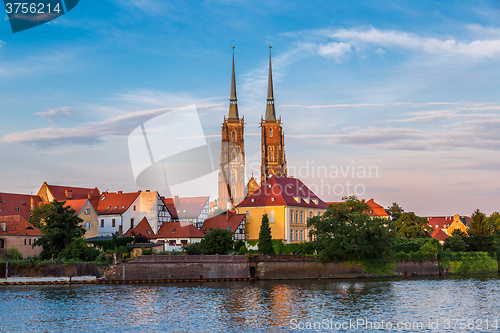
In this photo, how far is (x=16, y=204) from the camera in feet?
280

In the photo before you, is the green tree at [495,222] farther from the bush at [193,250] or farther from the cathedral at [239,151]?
the bush at [193,250]

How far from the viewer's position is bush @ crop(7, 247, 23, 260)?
216 feet

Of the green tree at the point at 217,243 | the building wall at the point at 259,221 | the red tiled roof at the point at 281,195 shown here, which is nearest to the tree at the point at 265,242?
the green tree at the point at 217,243

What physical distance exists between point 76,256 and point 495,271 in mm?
59751

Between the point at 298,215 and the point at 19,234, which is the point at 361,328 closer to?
the point at 19,234

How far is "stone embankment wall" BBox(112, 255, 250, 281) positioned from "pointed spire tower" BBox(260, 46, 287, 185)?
8714cm

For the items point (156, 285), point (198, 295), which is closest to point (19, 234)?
point (156, 285)

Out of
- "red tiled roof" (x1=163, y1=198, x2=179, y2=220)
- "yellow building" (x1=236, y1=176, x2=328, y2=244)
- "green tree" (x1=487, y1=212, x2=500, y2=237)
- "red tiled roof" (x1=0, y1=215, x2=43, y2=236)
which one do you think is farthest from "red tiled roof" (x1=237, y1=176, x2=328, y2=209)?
"green tree" (x1=487, y1=212, x2=500, y2=237)

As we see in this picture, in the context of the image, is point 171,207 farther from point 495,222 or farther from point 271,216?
point 495,222

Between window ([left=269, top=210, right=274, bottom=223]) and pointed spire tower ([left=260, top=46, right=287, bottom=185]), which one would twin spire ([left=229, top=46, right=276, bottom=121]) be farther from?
window ([left=269, top=210, right=274, bottom=223])

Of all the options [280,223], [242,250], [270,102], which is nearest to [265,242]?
[242,250]

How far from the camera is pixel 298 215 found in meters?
86.4

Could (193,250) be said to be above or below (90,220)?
below

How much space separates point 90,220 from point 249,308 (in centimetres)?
4643
